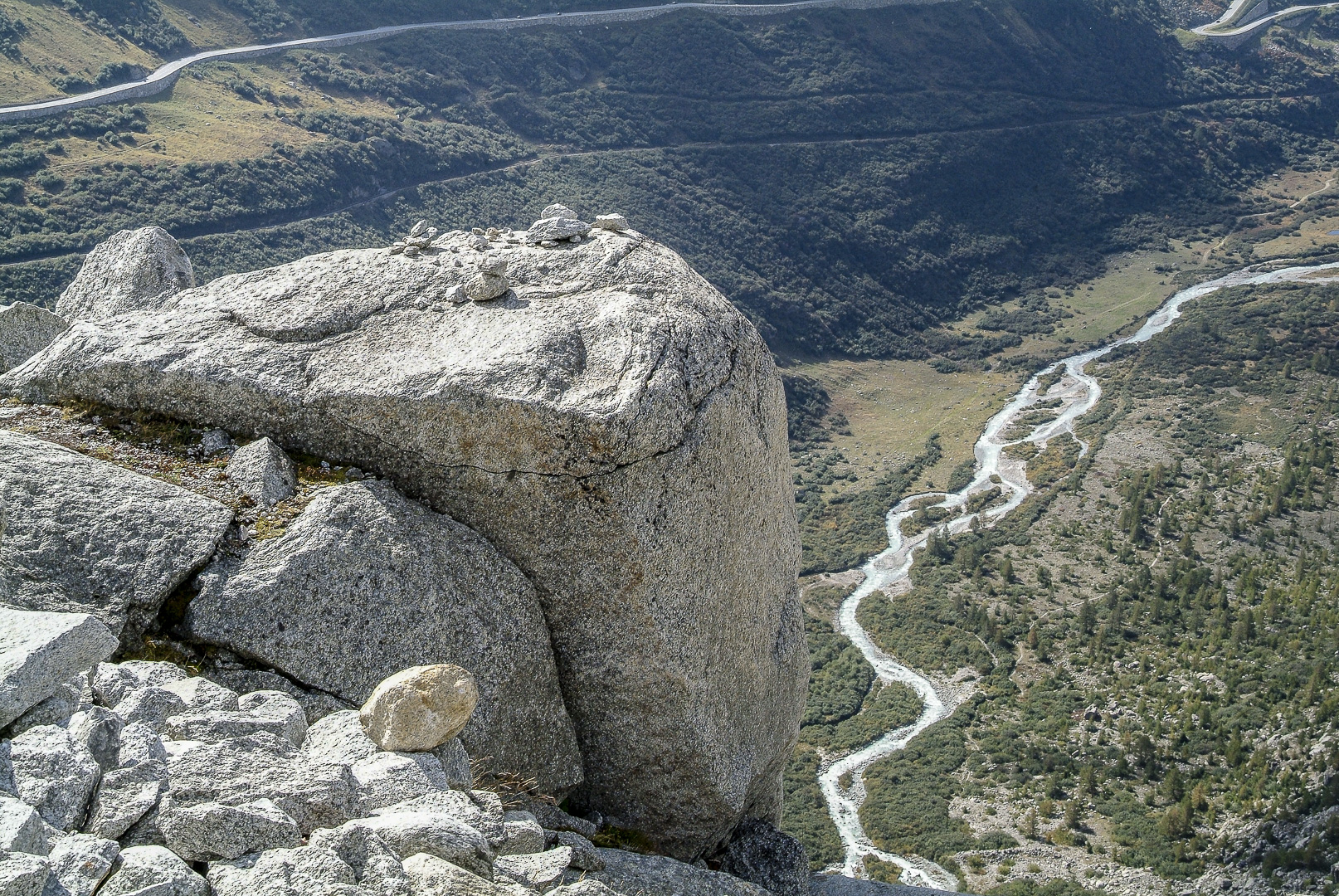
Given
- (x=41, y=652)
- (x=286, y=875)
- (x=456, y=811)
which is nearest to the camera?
(x=286, y=875)

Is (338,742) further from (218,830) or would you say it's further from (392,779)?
(218,830)

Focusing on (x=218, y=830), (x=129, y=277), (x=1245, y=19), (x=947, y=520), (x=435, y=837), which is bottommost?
(x=947, y=520)

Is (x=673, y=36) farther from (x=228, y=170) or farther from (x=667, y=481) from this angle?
(x=667, y=481)

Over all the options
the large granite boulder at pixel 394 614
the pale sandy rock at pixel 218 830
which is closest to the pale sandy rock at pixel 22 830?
the pale sandy rock at pixel 218 830

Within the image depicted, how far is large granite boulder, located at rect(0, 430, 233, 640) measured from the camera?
9.30 meters

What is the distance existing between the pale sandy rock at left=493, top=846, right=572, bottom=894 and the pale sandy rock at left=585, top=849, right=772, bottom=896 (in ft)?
5.36

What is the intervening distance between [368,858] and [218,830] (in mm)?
872

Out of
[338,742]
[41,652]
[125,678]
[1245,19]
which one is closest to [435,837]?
[338,742]

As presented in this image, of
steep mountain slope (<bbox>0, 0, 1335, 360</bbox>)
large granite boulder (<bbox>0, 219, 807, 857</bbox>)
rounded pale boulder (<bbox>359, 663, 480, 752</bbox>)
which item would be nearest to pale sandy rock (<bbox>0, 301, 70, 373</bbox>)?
large granite boulder (<bbox>0, 219, 807, 857</bbox>)

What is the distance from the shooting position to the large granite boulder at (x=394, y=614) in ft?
31.8

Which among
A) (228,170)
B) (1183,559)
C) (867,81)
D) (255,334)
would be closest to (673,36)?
(867,81)

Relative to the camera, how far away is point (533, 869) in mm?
7457

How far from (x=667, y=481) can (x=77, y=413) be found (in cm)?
636

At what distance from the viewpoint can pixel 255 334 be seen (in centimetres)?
1180
